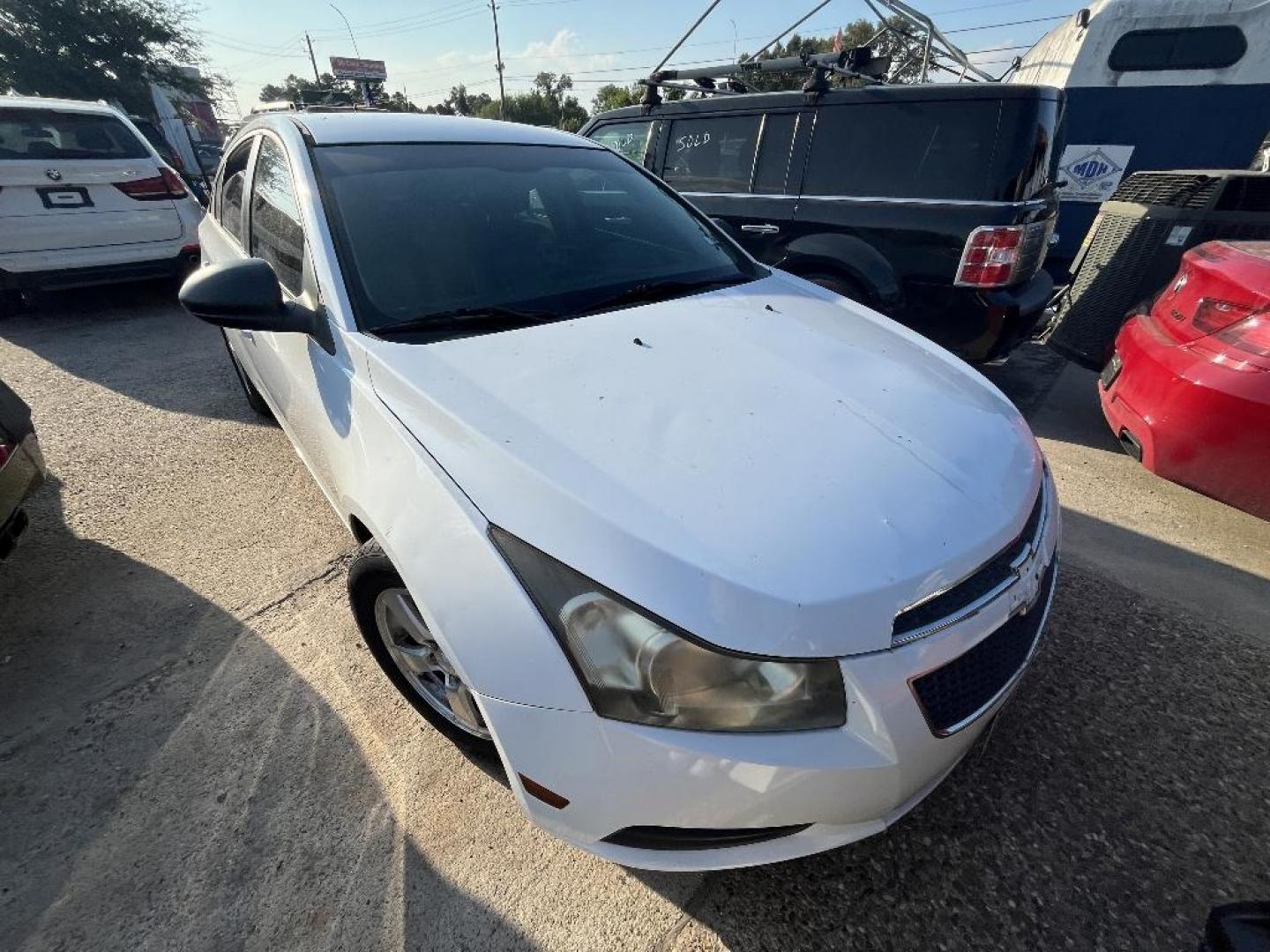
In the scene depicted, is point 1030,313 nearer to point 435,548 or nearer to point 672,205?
point 672,205

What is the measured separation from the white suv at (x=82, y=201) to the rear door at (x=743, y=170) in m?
4.53

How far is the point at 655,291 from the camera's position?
6.94 ft

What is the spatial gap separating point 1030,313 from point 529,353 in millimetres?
3557

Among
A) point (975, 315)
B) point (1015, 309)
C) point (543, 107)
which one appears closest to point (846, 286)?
point (975, 315)

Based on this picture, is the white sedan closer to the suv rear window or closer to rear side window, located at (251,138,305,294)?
rear side window, located at (251,138,305,294)

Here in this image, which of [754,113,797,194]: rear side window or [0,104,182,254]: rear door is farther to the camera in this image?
[0,104,182,254]: rear door

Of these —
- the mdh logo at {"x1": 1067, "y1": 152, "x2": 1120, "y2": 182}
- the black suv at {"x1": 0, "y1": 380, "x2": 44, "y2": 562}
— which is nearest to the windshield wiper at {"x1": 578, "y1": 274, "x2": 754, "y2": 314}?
the black suv at {"x1": 0, "y1": 380, "x2": 44, "y2": 562}

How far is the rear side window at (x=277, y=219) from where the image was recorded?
204 cm

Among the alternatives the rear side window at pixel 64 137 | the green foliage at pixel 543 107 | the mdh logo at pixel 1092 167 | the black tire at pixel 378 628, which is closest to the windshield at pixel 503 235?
the black tire at pixel 378 628

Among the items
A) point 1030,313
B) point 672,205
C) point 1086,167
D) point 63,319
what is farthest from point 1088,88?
point 63,319

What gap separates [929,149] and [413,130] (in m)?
3.03

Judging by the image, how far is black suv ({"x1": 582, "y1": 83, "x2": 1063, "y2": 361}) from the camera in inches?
137

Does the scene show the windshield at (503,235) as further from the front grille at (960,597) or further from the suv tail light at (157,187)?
the suv tail light at (157,187)

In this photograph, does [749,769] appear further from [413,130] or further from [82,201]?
[82,201]
